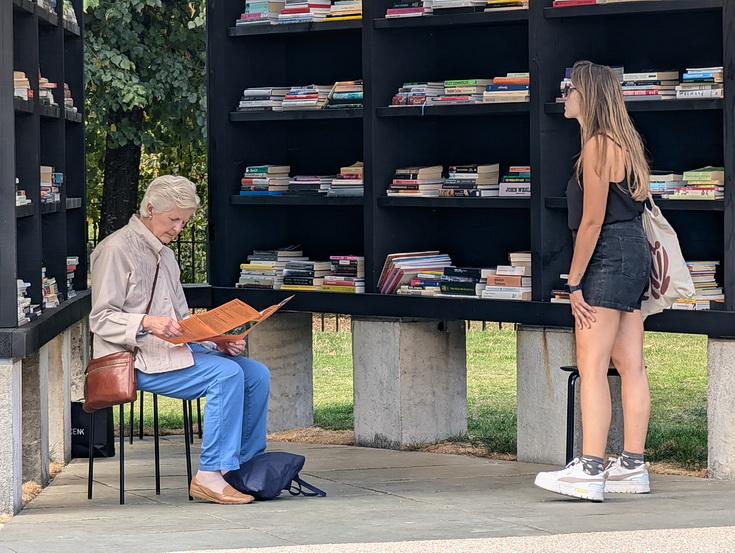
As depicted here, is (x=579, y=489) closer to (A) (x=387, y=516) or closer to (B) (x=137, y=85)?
(A) (x=387, y=516)

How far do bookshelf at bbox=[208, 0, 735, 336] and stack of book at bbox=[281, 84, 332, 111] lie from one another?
3.5 inches

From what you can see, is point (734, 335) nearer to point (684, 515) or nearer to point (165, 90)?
point (684, 515)

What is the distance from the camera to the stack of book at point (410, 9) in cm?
802

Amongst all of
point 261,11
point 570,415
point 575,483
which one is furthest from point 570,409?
point 261,11

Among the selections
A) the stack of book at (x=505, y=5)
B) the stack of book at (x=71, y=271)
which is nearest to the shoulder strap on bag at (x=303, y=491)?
the stack of book at (x=71, y=271)

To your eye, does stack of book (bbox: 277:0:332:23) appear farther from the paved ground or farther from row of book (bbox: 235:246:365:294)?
the paved ground

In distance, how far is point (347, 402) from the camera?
11.1m

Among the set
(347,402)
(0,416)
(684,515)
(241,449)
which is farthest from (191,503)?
(347,402)

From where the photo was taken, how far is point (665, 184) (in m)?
7.28

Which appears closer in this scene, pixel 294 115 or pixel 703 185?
pixel 703 185

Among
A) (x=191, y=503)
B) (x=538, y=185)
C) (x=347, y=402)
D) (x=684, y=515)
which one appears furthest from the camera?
(x=347, y=402)

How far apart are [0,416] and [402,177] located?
117 inches

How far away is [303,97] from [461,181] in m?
1.18

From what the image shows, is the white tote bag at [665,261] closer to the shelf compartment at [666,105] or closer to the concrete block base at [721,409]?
the concrete block base at [721,409]
